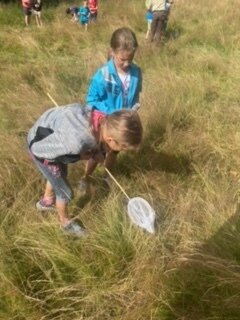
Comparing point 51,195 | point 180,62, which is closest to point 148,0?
point 180,62

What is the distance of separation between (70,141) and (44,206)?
0.69 meters

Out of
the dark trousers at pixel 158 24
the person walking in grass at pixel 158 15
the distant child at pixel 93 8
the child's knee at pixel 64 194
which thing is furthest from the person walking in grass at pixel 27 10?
the child's knee at pixel 64 194

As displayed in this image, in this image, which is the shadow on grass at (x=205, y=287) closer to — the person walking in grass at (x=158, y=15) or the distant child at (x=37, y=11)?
the person walking in grass at (x=158, y=15)

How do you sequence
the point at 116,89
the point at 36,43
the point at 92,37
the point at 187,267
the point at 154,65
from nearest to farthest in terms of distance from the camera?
the point at 187,267, the point at 116,89, the point at 154,65, the point at 36,43, the point at 92,37

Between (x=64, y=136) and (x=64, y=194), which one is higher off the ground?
(x=64, y=136)

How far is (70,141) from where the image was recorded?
9.62ft

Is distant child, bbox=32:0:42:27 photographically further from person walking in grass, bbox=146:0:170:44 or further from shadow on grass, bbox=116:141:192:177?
shadow on grass, bbox=116:141:192:177

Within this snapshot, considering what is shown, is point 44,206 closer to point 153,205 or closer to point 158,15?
point 153,205

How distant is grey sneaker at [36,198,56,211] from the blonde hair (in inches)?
31.3

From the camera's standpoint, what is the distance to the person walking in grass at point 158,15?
8.77m

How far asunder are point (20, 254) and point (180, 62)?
4582 mm

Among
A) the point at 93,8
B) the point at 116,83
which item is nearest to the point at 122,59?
the point at 116,83

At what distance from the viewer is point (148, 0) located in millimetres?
9391

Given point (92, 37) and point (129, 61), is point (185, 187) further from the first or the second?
point (92, 37)
